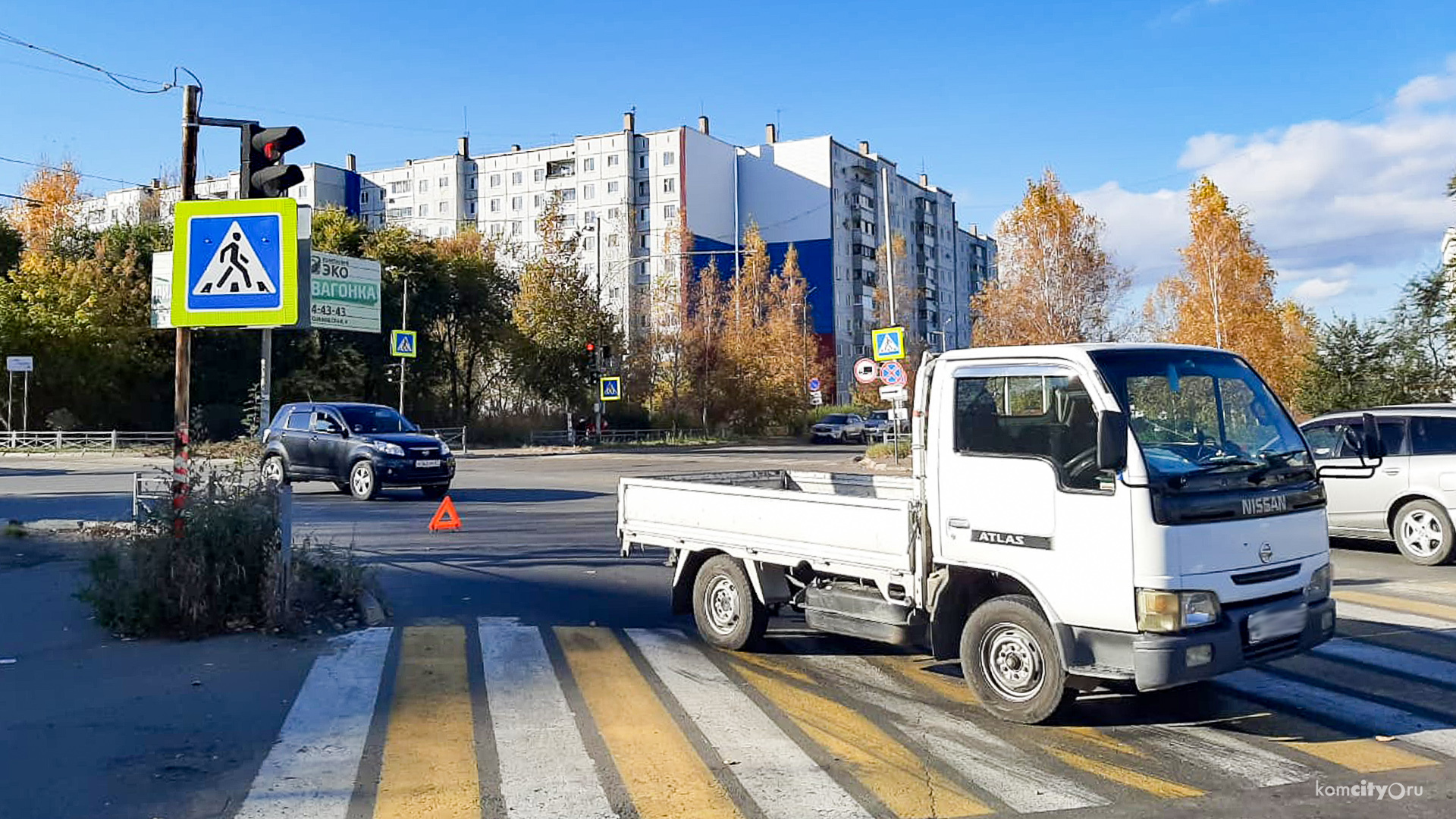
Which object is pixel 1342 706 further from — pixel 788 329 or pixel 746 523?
pixel 788 329

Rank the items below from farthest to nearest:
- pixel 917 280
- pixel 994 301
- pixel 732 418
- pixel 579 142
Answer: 1. pixel 917 280
2. pixel 579 142
3. pixel 732 418
4. pixel 994 301

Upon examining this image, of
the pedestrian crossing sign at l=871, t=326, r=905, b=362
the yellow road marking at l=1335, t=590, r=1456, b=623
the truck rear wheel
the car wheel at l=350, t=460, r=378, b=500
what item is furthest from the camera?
the pedestrian crossing sign at l=871, t=326, r=905, b=362

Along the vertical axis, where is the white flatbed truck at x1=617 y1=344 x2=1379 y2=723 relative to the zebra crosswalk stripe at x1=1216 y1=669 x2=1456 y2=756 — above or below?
above

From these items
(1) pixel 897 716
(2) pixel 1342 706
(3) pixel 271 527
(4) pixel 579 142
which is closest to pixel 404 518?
(3) pixel 271 527

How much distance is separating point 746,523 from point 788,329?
185 feet

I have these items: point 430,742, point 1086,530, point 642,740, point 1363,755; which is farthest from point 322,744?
point 1363,755

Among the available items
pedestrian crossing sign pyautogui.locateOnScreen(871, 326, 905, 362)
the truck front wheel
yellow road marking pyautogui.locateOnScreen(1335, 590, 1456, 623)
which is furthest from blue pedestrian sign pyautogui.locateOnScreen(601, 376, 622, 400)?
the truck front wheel

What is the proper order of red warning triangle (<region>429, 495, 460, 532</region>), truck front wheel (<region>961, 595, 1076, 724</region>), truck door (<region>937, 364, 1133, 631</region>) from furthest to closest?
red warning triangle (<region>429, 495, 460, 532</region>) → truck front wheel (<region>961, 595, 1076, 724</region>) → truck door (<region>937, 364, 1133, 631</region>)

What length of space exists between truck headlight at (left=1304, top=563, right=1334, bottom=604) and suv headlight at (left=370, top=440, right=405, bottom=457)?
16.9 meters

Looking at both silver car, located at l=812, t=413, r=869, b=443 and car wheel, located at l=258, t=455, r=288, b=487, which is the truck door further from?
silver car, located at l=812, t=413, r=869, b=443

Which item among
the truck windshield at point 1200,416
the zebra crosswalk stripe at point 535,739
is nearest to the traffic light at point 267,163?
the zebra crosswalk stripe at point 535,739

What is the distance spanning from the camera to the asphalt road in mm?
4910

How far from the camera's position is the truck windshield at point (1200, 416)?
223 inches

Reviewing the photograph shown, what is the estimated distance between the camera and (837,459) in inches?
1462
